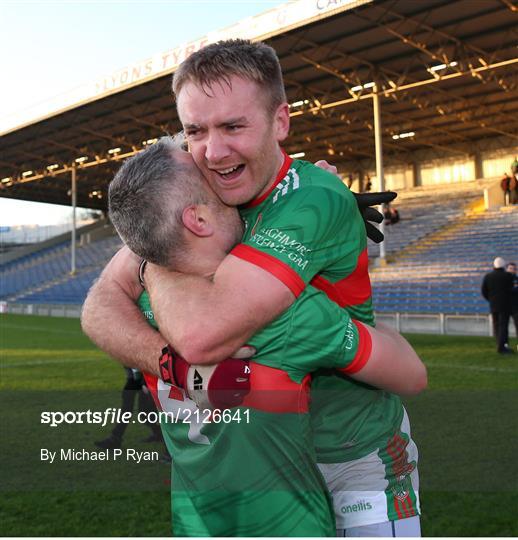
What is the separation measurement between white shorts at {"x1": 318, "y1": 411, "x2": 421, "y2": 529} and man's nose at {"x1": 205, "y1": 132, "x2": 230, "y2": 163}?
895 millimetres

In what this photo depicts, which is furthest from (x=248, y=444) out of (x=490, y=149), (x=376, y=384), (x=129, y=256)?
(x=490, y=149)

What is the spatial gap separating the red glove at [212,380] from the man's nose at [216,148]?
473 mm

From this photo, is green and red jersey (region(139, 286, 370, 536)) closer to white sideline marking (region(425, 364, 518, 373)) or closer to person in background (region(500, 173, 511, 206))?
white sideline marking (region(425, 364, 518, 373))

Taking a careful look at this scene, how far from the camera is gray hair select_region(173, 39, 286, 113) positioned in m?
1.47

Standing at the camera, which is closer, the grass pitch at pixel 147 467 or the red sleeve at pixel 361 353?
the red sleeve at pixel 361 353

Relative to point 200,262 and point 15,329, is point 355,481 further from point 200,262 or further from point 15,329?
point 15,329

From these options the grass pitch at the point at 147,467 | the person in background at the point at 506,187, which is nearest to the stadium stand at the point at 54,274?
the person in background at the point at 506,187

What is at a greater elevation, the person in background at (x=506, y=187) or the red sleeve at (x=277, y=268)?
the person in background at (x=506, y=187)

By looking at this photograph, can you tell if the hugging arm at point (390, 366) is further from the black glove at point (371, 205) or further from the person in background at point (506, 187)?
the person in background at point (506, 187)

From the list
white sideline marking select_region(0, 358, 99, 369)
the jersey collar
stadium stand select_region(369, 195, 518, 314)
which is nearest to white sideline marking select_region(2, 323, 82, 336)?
white sideline marking select_region(0, 358, 99, 369)

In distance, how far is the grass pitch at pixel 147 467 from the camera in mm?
Result: 3928

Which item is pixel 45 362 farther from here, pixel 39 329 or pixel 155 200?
pixel 155 200

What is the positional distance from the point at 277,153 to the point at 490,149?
3743 centimetres

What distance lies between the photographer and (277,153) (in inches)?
63.7
